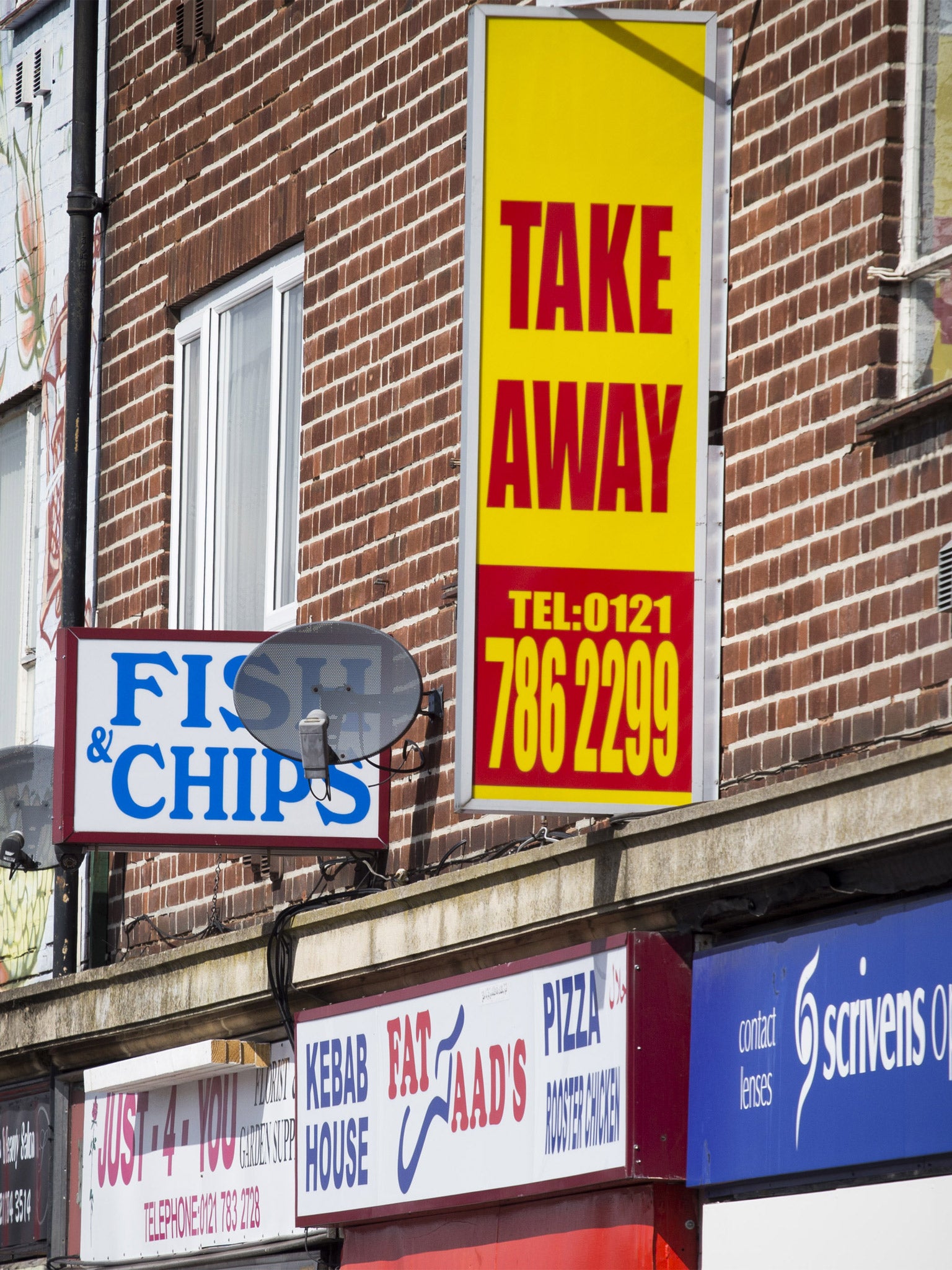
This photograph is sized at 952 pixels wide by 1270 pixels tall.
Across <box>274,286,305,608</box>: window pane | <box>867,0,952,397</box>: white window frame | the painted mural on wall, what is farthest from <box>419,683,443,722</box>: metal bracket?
the painted mural on wall

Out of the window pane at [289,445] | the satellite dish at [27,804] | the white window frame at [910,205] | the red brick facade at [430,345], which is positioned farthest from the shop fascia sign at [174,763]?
the white window frame at [910,205]

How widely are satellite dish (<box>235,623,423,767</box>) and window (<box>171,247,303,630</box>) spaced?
1740mm

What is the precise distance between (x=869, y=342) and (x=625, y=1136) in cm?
266

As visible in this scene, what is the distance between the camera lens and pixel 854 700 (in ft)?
26.5

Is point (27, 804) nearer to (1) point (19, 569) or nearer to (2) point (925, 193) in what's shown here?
(1) point (19, 569)

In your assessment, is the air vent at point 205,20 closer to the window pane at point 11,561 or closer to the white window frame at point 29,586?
the white window frame at point 29,586

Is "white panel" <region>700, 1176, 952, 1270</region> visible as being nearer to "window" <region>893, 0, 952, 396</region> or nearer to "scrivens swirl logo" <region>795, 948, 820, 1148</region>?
"scrivens swirl logo" <region>795, 948, 820, 1148</region>

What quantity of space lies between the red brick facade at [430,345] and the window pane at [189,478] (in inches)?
3.6

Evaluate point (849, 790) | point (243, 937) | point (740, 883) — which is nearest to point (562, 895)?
point (740, 883)

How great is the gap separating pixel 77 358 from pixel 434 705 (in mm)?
4080

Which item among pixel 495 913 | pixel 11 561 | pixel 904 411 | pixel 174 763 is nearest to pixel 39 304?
pixel 11 561

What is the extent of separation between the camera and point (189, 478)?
43.1ft

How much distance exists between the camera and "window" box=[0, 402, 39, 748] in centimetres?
1484

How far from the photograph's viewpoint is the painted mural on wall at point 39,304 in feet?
47.0
